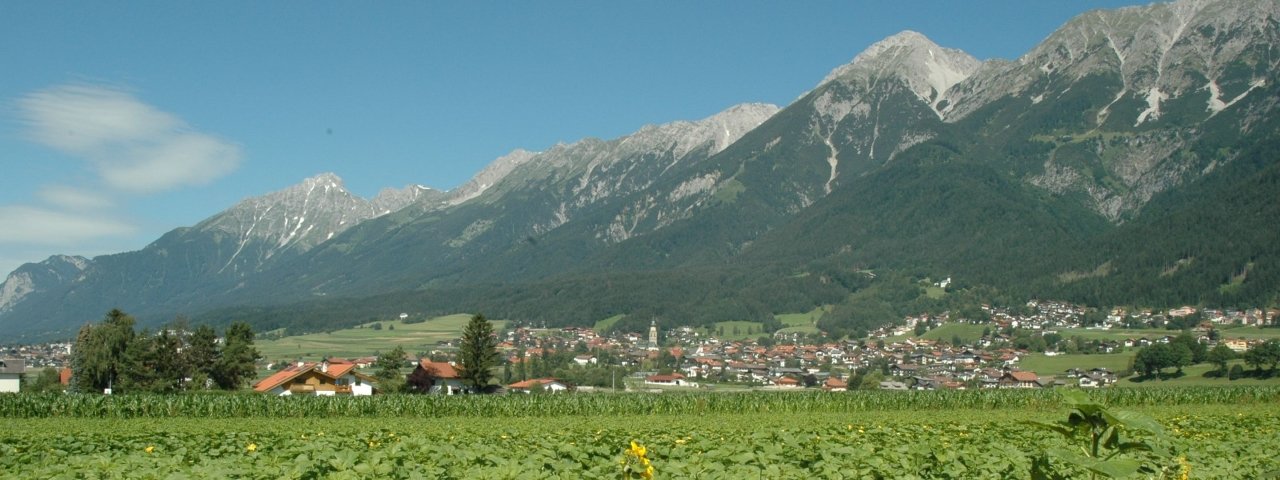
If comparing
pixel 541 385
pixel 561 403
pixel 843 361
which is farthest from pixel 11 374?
pixel 843 361

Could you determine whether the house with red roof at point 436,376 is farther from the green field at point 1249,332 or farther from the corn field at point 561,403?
the green field at point 1249,332

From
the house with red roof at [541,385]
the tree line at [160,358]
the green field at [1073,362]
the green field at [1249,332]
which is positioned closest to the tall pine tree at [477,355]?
the house with red roof at [541,385]

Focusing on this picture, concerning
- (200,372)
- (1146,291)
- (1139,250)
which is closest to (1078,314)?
(1146,291)

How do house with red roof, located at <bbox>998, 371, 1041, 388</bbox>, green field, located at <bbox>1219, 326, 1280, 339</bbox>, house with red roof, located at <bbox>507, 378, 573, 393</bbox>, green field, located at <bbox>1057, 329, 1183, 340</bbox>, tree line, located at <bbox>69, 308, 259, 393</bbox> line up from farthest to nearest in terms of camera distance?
green field, located at <bbox>1057, 329, 1183, 340</bbox> → green field, located at <bbox>1219, 326, 1280, 339</bbox> → house with red roof, located at <bbox>998, 371, 1041, 388</bbox> → house with red roof, located at <bbox>507, 378, 573, 393</bbox> → tree line, located at <bbox>69, 308, 259, 393</bbox>

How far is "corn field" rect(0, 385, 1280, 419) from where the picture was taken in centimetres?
5103

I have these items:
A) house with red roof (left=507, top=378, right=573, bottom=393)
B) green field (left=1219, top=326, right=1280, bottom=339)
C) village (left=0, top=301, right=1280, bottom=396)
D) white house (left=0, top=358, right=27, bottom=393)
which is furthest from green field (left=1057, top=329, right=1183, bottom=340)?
white house (left=0, top=358, right=27, bottom=393)

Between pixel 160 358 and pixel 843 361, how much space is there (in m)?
109

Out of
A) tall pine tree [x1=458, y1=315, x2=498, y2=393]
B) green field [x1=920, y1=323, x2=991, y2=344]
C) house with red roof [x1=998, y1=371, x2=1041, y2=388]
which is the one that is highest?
green field [x1=920, y1=323, x2=991, y2=344]

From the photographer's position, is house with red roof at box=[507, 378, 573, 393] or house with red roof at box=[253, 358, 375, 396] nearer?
house with red roof at box=[253, 358, 375, 396]

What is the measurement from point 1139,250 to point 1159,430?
21465 cm

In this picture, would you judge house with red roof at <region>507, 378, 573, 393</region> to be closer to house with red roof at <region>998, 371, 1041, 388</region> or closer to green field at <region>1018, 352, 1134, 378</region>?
house with red roof at <region>998, 371, 1041, 388</region>

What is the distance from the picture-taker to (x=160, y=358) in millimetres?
78625

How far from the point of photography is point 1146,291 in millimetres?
185375

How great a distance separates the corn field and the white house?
52.7 metres
